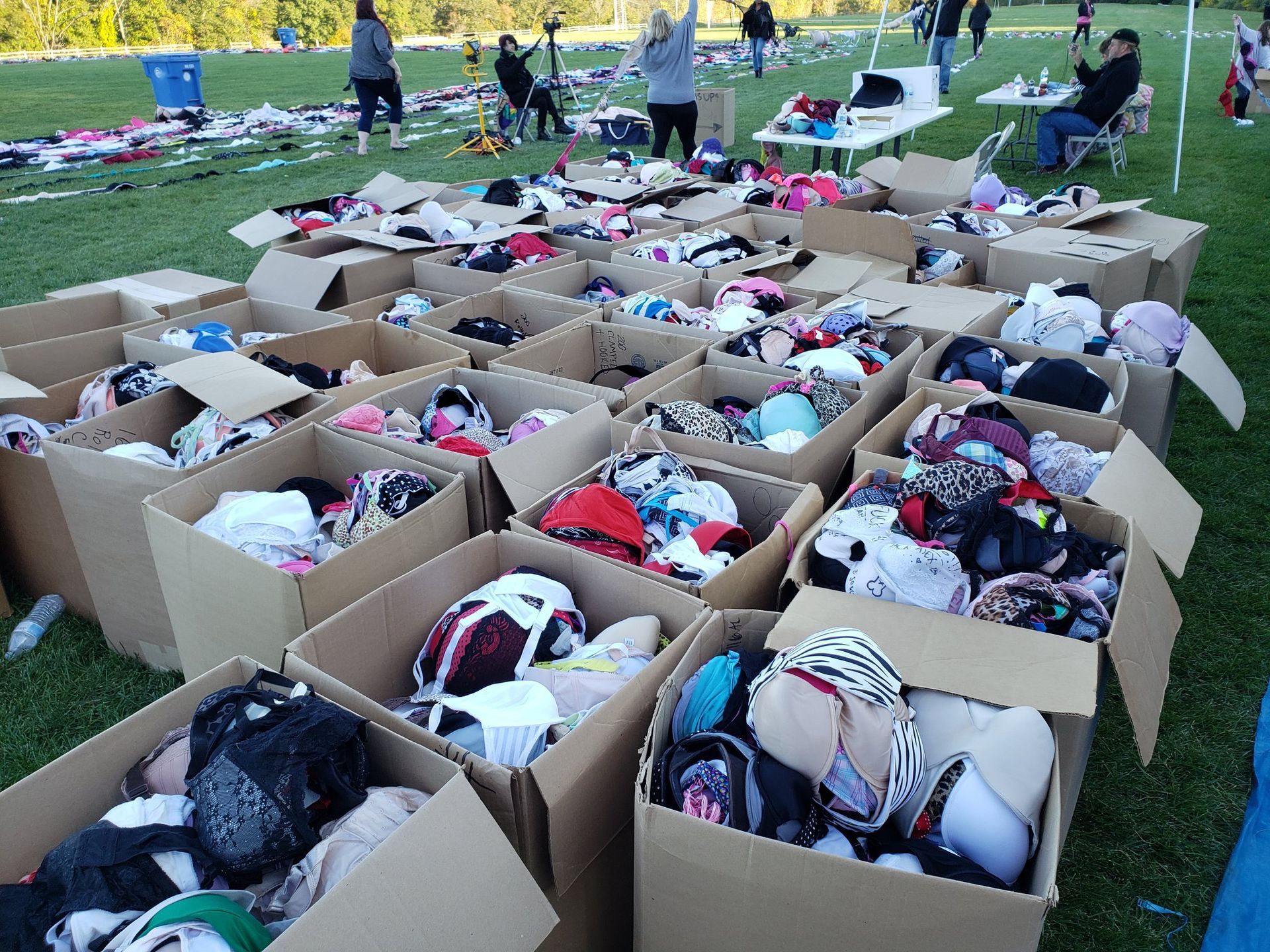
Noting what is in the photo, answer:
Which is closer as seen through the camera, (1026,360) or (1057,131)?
(1026,360)

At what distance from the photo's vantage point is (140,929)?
1.09 m

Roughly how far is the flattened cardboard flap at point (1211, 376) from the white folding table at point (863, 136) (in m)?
3.44

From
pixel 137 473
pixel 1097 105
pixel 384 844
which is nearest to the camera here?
pixel 384 844

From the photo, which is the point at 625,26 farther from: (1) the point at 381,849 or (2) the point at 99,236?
(1) the point at 381,849

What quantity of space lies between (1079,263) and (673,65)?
166 inches

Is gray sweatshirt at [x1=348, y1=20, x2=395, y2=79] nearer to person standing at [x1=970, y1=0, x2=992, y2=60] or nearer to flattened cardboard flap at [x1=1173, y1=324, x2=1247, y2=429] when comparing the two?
flattened cardboard flap at [x1=1173, y1=324, x2=1247, y2=429]

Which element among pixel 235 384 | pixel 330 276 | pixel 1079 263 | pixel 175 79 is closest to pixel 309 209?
pixel 330 276

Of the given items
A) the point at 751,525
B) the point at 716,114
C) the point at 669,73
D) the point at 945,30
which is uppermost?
the point at 945,30

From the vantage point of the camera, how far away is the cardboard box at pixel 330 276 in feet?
11.5

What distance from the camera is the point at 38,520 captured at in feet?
8.20

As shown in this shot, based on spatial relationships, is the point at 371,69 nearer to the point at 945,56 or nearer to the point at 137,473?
the point at 137,473

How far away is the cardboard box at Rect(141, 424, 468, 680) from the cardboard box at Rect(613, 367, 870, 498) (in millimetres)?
579

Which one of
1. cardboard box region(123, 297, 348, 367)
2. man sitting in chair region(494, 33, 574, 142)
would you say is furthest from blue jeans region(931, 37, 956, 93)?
cardboard box region(123, 297, 348, 367)

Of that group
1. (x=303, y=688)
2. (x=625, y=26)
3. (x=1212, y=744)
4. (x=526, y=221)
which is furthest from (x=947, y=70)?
(x=625, y=26)
